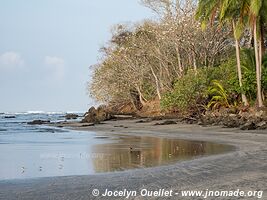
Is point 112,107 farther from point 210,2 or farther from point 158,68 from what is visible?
point 210,2

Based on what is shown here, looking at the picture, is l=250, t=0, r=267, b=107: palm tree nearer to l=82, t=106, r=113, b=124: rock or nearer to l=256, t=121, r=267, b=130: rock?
l=256, t=121, r=267, b=130: rock

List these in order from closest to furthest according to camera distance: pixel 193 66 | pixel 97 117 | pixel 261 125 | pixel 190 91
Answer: pixel 261 125, pixel 190 91, pixel 193 66, pixel 97 117

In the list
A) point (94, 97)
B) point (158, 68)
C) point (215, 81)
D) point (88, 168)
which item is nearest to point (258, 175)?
point (88, 168)

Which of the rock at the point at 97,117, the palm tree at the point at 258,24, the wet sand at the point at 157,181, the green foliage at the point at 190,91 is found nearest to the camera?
the wet sand at the point at 157,181

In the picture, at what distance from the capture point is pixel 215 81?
93.2 feet

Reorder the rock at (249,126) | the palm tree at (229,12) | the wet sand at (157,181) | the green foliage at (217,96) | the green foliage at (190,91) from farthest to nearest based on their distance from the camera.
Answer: the green foliage at (190,91)
the green foliage at (217,96)
the palm tree at (229,12)
the rock at (249,126)
the wet sand at (157,181)

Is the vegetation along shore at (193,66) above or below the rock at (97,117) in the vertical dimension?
above

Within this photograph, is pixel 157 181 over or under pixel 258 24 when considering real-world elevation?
under

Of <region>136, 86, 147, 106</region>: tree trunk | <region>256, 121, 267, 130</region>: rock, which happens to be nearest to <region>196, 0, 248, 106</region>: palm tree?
<region>256, 121, 267, 130</region>: rock

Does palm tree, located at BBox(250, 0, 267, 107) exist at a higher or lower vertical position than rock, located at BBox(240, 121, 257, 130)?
higher

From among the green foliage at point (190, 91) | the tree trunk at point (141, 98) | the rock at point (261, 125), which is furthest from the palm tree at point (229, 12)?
the tree trunk at point (141, 98)

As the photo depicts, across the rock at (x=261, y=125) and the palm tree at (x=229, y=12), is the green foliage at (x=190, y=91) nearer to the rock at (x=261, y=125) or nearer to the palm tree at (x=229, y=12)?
the palm tree at (x=229, y=12)

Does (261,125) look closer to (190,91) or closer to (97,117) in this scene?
(190,91)

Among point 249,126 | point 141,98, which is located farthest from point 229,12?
point 141,98
